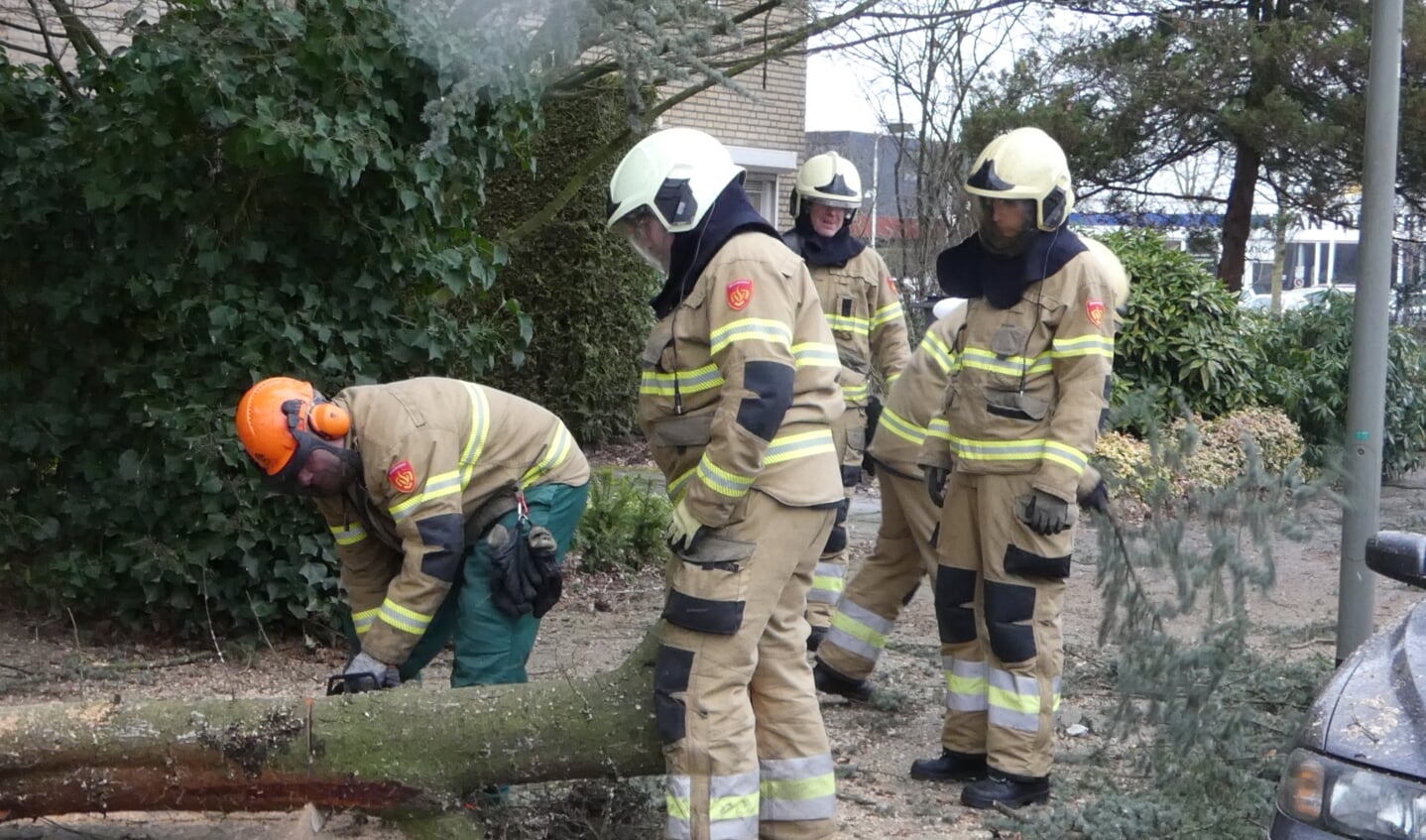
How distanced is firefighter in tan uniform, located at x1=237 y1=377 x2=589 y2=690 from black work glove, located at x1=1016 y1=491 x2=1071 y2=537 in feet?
4.68

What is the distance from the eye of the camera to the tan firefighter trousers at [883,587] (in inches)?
209

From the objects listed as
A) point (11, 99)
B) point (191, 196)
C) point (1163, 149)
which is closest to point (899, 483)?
point (191, 196)

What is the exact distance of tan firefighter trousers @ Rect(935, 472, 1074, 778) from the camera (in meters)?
4.28

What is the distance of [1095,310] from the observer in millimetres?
4270

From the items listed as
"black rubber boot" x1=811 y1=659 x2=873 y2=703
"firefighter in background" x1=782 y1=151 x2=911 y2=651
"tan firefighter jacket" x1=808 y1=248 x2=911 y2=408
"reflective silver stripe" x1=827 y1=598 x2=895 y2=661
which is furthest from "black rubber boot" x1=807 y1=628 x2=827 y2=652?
"tan firefighter jacket" x1=808 y1=248 x2=911 y2=408

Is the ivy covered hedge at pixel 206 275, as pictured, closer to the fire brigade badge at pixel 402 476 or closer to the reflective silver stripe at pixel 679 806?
the fire brigade badge at pixel 402 476

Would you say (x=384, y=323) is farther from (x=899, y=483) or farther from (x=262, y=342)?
(x=899, y=483)

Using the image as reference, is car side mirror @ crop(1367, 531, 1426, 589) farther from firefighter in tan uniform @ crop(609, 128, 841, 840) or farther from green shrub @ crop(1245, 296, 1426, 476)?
green shrub @ crop(1245, 296, 1426, 476)

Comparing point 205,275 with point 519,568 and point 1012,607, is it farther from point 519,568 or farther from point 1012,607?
point 1012,607

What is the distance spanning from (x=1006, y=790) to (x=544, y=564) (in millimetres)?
1621

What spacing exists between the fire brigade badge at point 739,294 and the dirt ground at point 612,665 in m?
1.22

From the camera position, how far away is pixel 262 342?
5512 millimetres

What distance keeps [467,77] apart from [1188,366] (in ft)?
24.5

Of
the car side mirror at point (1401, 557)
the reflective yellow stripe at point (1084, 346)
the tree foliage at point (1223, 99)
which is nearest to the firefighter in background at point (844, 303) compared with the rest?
the reflective yellow stripe at point (1084, 346)
